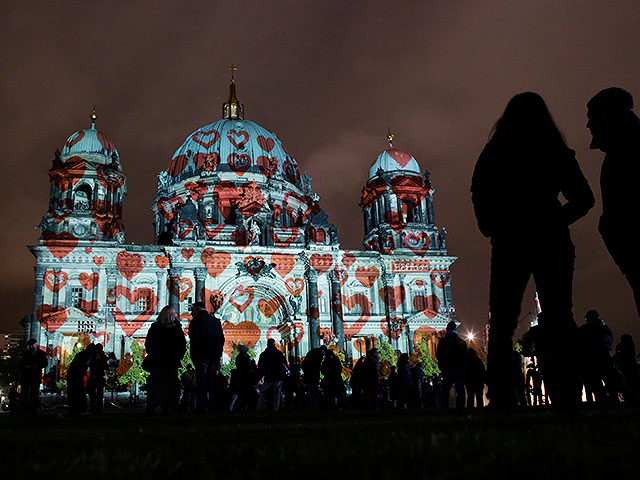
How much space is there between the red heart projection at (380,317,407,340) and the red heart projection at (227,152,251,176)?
20.2 m

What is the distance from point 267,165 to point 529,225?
53485mm

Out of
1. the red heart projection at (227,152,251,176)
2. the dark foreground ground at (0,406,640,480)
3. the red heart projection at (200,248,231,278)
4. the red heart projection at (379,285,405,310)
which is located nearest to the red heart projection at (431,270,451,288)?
the red heart projection at (379,285,405,310)

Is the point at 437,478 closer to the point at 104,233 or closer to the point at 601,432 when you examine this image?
the point at 601,432

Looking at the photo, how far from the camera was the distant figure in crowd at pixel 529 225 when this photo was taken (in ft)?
15.0

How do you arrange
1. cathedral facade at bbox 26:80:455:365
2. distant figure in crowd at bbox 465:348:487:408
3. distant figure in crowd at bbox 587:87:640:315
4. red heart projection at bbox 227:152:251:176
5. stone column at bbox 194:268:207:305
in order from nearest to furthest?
distant figure in crowd at bbox 587:87:640:315 < distant figure in crowd at bbox 465:348:487:408 < cathedral facade at bbox 26:80:455:365 < stone column at bbox 194:268:207:305 < red heart projection at bbox 227:152:251:176

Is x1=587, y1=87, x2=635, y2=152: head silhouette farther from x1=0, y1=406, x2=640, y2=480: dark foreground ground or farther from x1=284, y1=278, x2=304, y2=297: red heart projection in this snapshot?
x1=284, y1=278, x2=304, y2=297: red heart projection

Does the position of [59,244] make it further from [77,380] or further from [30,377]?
[77,380]

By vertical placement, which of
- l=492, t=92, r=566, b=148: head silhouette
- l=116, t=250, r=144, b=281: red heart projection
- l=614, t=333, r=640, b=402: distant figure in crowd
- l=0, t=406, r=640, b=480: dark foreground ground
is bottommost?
l=0, t=406, r=640, b=480: dark foreground ground

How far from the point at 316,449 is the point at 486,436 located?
0.88 m

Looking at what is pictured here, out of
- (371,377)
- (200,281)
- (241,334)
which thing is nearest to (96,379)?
(371,377)

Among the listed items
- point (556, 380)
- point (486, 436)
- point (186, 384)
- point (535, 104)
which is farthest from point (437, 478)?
point (186, 384)

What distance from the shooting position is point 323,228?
159 feet

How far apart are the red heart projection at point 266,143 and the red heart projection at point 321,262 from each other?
56.7 ft

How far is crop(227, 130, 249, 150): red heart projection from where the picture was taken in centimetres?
5812
